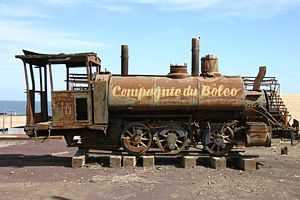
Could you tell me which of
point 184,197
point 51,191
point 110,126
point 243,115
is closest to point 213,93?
point 243,115

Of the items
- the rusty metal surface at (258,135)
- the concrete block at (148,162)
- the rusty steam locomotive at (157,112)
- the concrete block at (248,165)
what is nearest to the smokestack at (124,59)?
the rusty steam locomotive at (157,112)

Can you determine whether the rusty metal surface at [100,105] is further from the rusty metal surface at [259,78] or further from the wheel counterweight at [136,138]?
the rusty metal surface at [259,78]

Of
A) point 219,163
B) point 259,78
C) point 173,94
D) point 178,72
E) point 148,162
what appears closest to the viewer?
point 219,163

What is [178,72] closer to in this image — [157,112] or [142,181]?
[157,112]

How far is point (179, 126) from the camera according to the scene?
1161 centimetres

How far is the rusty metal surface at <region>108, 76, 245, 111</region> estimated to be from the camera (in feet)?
36.9

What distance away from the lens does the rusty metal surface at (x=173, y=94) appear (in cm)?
1125

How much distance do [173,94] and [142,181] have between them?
125 inches

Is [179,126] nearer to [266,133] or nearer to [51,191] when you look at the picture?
[266,133]

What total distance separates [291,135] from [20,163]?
848cm

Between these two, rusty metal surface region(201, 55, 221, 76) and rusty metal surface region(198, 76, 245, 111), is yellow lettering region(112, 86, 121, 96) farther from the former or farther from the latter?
rusty metal surface region(201, 55, 221, 76)

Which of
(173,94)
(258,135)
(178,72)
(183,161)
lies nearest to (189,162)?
(183,161)

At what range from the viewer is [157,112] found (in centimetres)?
1166

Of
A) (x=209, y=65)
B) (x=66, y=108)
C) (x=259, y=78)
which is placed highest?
(x=209, y=65)
